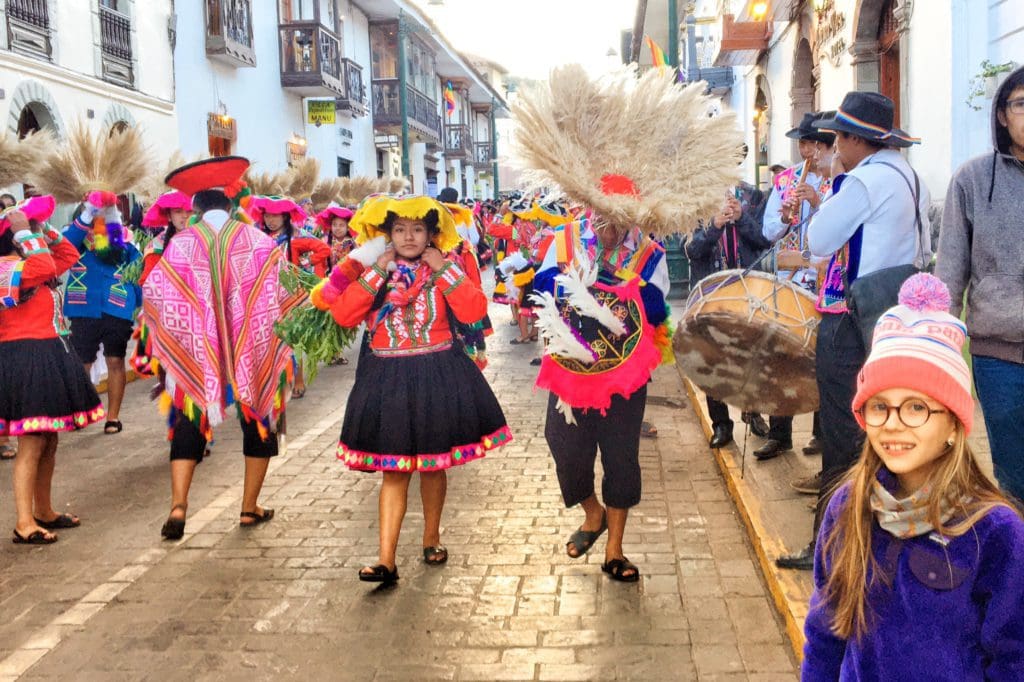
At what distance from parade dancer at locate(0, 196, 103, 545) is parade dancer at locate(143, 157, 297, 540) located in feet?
1.83

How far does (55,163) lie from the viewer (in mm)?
9414

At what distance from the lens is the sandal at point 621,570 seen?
5039 millimetres

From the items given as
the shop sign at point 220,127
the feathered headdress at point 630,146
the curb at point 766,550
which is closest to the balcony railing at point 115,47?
the shop sign at point 220,127

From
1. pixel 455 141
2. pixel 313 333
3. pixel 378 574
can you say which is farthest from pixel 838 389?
pixel 455 141

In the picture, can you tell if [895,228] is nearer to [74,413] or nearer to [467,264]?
[467,264]

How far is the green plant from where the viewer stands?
830 cm

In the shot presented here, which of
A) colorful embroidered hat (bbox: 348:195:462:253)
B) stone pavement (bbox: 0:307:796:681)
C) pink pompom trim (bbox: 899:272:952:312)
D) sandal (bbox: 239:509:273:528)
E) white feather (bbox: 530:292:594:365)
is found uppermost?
colorful embroidered hat (bbox: 348:195:462:253)

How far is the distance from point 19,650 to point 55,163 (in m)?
6.08

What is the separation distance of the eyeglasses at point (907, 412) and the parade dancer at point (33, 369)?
491cm

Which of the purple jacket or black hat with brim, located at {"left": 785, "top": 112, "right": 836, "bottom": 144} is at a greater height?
black hat with brim, located at {"left": 785, "top": 112, "right": 836, "bottom": 144}

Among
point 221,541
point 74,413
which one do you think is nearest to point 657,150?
point 221,541

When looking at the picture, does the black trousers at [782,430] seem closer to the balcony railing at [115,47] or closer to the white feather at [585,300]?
the white feather at [585,300]

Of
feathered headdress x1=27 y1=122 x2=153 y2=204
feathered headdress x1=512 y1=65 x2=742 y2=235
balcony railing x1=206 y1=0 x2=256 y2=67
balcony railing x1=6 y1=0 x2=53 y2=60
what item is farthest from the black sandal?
balcony railing x1=206 y1=0 x2=256 y2=67

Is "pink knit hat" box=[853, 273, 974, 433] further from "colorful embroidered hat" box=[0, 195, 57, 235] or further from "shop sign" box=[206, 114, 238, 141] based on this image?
"shop sign" box=[206, 114, 238, 141]
